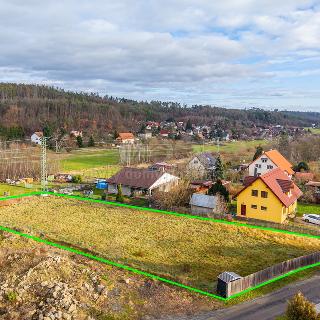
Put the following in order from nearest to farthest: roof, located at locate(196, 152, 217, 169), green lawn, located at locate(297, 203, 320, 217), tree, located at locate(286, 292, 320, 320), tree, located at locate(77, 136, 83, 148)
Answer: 1. tree, located at locate(286, 292, 320, 320)
2. green lawn, located at locate(297, 203, 320, 217)
3. roof, located at locate(196, 152, 217, 169)
4. tree, located at locate(77, 136, 83, 148)

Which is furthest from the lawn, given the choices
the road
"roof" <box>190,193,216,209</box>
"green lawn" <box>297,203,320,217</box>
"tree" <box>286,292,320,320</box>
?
"tree" <box>286,292,320,320</box>

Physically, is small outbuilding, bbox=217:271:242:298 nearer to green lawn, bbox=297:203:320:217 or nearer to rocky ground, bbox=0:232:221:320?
rocky ground, bbox=0:232:221:320

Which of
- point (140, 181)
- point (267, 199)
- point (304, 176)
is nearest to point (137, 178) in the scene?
point (140, 181)

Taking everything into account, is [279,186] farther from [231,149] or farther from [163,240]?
[231,149]

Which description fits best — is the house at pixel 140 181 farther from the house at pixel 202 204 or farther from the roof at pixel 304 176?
the roof at pixel 304 176

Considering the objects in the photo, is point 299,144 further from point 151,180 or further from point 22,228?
point 22,228
